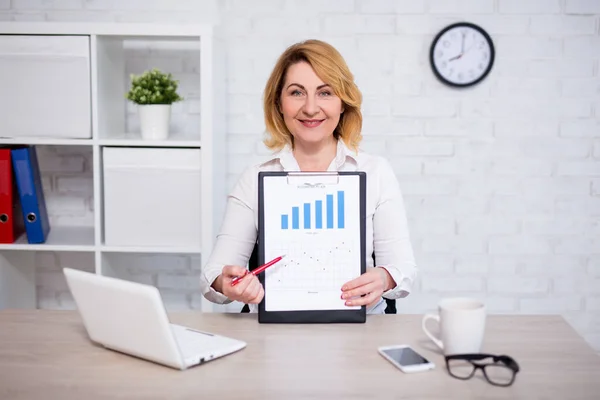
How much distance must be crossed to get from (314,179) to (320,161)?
404 millimetres

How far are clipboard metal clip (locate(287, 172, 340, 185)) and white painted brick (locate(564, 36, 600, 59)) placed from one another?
175cm

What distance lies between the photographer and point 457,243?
3041 mm

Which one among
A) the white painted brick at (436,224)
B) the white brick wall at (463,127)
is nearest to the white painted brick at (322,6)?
the white brick wall at (463,127)

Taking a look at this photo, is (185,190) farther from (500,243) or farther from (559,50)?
(559,50)

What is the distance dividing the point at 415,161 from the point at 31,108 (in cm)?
153

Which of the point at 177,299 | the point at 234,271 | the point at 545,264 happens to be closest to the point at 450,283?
the point at 545,264

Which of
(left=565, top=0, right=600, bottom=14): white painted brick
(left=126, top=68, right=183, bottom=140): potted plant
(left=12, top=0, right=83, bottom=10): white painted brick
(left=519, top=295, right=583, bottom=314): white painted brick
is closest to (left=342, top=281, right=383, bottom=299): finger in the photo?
(left=126, top=68, right=183, bottom=140): potted plant

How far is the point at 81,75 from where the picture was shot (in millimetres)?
2639

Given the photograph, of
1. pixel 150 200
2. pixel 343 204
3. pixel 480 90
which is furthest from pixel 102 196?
pixel 480 90

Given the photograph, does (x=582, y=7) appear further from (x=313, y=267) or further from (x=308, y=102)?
(x=313, y=267)

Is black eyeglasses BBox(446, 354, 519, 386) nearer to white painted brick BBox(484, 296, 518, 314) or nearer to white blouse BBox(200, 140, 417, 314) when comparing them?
white blouse BBox(200, 140, 417, 314)

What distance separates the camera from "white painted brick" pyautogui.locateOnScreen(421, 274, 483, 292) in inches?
120

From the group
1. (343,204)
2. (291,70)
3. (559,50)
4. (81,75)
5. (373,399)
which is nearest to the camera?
(373,399)

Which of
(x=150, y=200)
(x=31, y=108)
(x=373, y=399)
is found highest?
(x=31, y=108)
